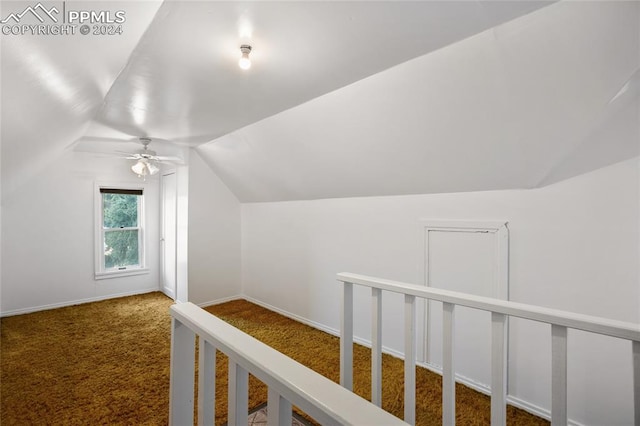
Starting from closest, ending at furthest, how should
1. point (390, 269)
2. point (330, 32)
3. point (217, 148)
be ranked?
point (330, 32) → point (390, 269) → point (217, 148)

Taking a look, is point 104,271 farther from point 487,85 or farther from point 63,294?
point 487,85

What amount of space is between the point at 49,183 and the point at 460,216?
4.91 m

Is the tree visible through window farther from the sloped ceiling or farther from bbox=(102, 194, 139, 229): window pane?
the sloped ceiling

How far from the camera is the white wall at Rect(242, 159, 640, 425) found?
169 centimetres

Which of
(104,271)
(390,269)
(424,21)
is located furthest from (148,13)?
(104,271)

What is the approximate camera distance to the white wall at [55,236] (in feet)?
12.5

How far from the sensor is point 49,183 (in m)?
4.02

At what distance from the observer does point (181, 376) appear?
1.01 m

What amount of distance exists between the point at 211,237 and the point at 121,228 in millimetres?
1538

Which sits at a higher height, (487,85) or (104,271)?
(487,85)

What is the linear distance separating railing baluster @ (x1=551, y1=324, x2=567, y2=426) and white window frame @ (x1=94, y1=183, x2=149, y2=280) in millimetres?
5141

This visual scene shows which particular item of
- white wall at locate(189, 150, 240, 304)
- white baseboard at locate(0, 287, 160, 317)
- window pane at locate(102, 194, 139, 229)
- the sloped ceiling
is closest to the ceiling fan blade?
white wall at locate(189, 150, 240, 304)

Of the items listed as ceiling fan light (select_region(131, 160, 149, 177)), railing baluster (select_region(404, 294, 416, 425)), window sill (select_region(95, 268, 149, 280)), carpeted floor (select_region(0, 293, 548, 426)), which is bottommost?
carpeted floor (select_region(0, 293, 548, 426))

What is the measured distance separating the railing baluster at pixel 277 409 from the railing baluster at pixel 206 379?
13.2 inches
